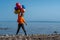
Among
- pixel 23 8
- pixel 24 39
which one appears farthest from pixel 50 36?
pixel 23 8

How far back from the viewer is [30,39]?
13.0 m

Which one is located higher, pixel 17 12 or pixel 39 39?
pixel 17 12

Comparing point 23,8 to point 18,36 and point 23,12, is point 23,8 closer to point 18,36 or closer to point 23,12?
point 23,12

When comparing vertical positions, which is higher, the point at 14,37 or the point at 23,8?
the point at 23,8

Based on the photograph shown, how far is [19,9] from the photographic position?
14250 mm

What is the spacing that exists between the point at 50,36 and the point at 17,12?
81.9 inches

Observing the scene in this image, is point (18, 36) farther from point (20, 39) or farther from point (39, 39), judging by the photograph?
point (39, 39)

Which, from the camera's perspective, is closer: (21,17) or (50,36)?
(50,36)

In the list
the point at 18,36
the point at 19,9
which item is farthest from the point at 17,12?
the point at 18,36

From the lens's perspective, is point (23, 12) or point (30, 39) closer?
point (30, 39)

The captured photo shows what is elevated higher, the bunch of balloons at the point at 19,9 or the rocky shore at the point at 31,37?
the bunch of balloons at the point at 19,9

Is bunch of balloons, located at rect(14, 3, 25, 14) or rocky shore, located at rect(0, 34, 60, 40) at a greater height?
bunch of balloons, located at rect(14, 3, 25, 14)

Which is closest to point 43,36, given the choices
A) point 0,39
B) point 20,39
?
point 20,39

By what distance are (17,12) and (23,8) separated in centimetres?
35
